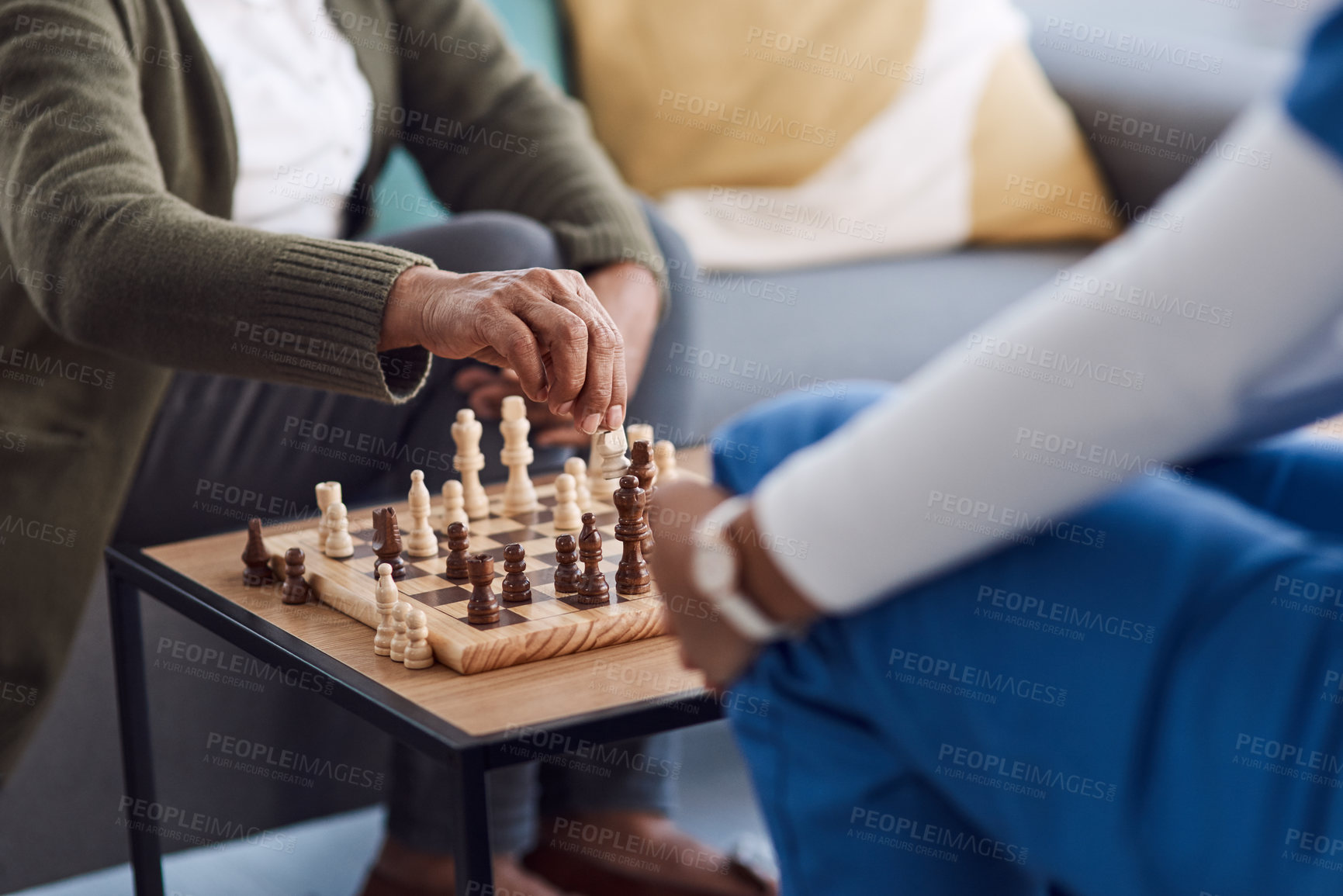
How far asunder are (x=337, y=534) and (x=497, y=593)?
0.18 metres

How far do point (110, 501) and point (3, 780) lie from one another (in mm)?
272

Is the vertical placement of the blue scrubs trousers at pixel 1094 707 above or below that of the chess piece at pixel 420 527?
above

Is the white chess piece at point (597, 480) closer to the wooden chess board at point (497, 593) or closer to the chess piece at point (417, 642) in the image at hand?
the wooden chess board at point (497, 593)

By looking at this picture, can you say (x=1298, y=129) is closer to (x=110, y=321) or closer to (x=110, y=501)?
(x=110, y=321)

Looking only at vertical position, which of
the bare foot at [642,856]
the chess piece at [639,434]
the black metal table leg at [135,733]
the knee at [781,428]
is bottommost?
the bare foot at [642,856]

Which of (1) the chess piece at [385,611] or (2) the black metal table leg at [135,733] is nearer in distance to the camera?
(1) the chess piece at [385,611]

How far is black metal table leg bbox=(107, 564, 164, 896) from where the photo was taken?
126 cm

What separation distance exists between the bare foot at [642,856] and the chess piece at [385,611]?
567 millimetres

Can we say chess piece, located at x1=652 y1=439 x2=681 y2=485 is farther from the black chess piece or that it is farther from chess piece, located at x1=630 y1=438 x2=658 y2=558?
the black chess piece

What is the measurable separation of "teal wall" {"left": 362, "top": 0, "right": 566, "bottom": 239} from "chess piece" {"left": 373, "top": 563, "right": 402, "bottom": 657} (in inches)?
37.9

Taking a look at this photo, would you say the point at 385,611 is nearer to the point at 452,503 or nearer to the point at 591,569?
the point at 591,569

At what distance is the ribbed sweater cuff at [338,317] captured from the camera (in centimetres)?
110

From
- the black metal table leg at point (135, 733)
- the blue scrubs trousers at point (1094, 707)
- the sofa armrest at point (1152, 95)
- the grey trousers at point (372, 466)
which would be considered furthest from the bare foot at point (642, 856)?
the sofa armrest at point (1152, 95)

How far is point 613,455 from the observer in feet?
4.03
